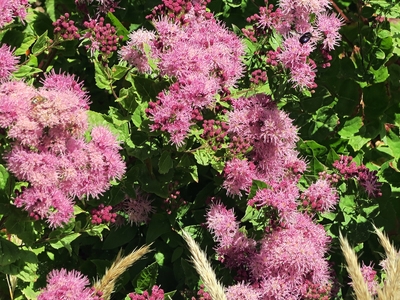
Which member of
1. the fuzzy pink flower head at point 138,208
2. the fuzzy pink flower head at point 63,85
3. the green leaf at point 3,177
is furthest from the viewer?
the fuzzy pink flower head at point 138,208

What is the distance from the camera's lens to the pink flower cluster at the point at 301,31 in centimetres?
240

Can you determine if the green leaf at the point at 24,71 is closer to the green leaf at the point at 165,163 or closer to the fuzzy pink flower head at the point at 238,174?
the green leaf at the point at 165,163

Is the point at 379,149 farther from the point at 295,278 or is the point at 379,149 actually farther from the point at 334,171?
the point at 295,278

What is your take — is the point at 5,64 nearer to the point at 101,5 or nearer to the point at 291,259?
the point at 101,5

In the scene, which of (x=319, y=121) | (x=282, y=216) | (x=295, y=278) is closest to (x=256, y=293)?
(x=295, y=278)

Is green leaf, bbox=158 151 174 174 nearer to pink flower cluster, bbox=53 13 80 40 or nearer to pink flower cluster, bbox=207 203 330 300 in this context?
pink flower cluster, bbox=207 203 330 300

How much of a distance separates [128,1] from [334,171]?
176cm

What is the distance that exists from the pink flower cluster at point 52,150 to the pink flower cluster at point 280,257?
0.77 m

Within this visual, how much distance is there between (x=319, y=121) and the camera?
10.5ft

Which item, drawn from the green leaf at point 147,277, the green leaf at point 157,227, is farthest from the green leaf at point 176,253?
the green leaf at point 147,277

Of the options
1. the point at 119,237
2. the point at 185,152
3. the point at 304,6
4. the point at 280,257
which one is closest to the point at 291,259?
the point at 280,257

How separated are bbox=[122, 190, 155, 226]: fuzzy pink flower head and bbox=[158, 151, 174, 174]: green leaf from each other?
0.53 m

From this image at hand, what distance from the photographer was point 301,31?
2547 millimetres

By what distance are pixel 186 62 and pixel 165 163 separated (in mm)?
514
